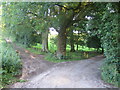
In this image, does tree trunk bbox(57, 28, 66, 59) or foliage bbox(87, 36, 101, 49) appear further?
foliage bbox(87, 36, 101, 49)

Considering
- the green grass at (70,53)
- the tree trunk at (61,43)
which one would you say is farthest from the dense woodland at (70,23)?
the green grass at (70,53)

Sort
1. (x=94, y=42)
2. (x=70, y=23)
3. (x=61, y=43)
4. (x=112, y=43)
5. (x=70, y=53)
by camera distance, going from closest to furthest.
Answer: (x=112, y=43)
(x=70, y=23)
(x=61, y=43)
(x=94, y=42)
(x=70, y=53)

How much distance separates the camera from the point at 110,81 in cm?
349

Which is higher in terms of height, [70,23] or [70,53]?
[70,23]

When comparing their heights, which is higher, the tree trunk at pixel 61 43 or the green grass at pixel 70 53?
the tree trunk at pixel 61 43

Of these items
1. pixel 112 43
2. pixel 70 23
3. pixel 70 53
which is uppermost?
pixel 70 23

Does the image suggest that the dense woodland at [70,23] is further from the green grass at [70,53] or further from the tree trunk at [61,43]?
the green grass at [70,53]

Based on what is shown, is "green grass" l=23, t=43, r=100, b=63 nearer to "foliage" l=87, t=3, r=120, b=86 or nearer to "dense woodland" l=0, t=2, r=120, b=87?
"dense woodland" l=0, t=2, r=120, b=87

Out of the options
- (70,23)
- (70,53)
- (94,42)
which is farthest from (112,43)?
(70,53)

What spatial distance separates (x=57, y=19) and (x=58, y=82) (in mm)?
4725

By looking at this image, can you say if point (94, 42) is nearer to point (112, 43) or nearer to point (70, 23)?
point (70, 23)

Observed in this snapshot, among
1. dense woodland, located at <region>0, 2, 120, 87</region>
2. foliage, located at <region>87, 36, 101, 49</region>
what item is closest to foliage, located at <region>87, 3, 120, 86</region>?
dense woodland, located at <region>0, 2, 120, 87</region>

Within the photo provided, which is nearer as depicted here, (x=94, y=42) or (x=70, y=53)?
(x=94, y=42)

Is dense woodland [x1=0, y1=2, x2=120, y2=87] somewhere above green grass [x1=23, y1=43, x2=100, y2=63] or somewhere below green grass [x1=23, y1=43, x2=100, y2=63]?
above
